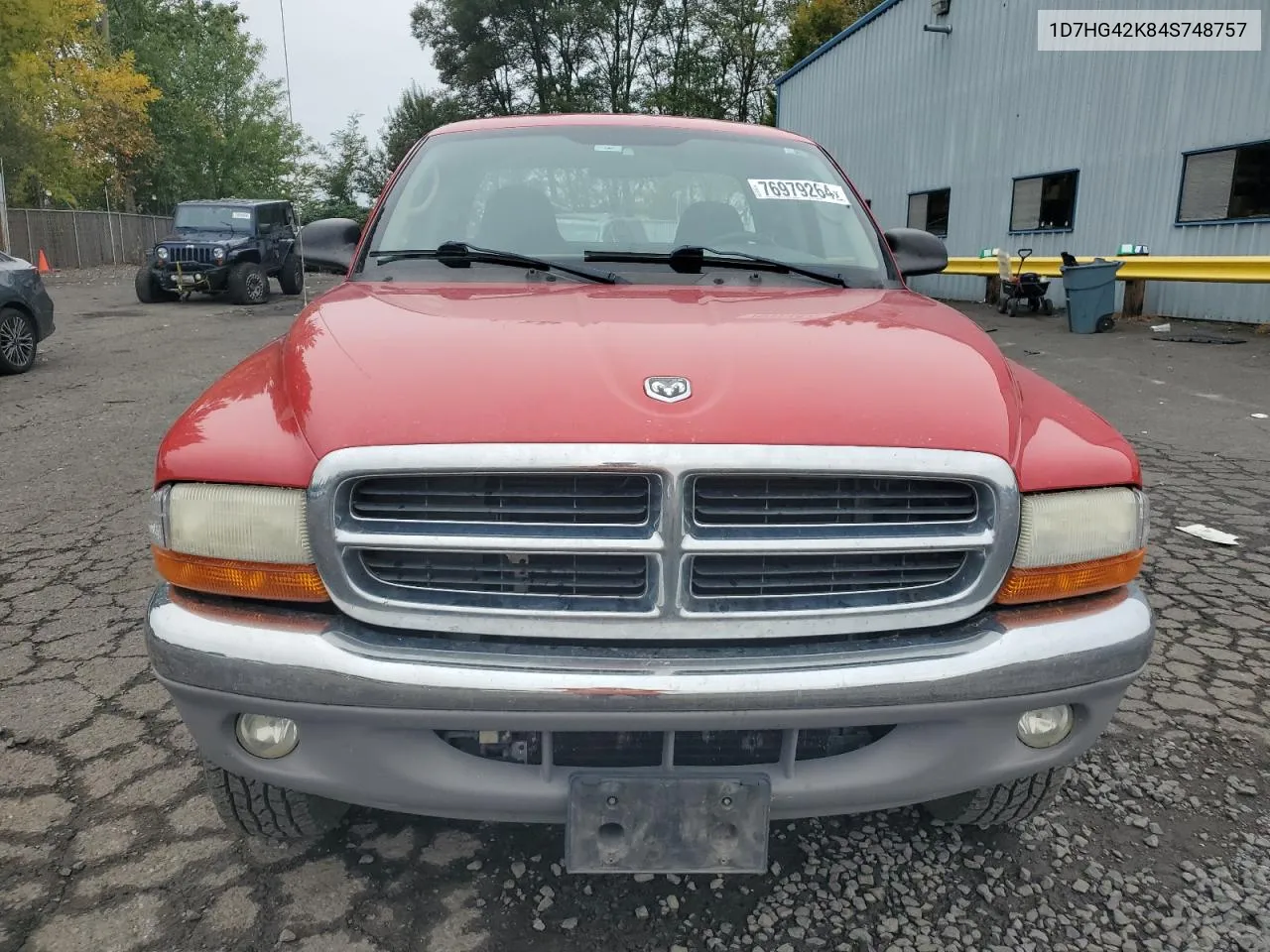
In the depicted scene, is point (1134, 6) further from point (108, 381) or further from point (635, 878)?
point (635, 878)

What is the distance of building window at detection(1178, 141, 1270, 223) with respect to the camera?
1172cm

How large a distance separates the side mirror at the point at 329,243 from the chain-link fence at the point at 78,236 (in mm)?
29338

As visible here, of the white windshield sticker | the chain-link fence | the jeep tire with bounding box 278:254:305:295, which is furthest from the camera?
the chain-link fence

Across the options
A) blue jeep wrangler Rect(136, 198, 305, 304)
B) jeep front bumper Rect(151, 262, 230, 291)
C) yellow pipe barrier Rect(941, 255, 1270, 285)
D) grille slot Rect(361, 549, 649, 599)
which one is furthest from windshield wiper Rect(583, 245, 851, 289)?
jeep front bumper Rect(151, 262, 230, 291)

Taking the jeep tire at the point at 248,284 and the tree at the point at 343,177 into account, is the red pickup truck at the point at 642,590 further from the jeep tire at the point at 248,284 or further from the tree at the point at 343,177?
the tree at the point at 343,177

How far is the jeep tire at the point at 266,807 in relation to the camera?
6.52 feet

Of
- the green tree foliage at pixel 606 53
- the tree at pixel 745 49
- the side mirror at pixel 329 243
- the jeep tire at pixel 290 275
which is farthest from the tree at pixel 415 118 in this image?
the side mirror at pixel 329 243

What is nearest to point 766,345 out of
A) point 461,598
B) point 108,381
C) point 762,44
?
point 461,598

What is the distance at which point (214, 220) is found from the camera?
17.7 m

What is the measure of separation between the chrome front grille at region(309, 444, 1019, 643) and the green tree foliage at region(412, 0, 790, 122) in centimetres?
4411

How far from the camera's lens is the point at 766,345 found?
2.01 metres

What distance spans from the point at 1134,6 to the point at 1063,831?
14664 millimetres

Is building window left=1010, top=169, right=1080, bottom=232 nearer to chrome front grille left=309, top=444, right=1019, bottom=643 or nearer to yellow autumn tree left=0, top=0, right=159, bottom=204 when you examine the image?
chrome front grille left=309, top=444, right=1019, bottom=643

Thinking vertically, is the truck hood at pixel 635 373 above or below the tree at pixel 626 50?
below
